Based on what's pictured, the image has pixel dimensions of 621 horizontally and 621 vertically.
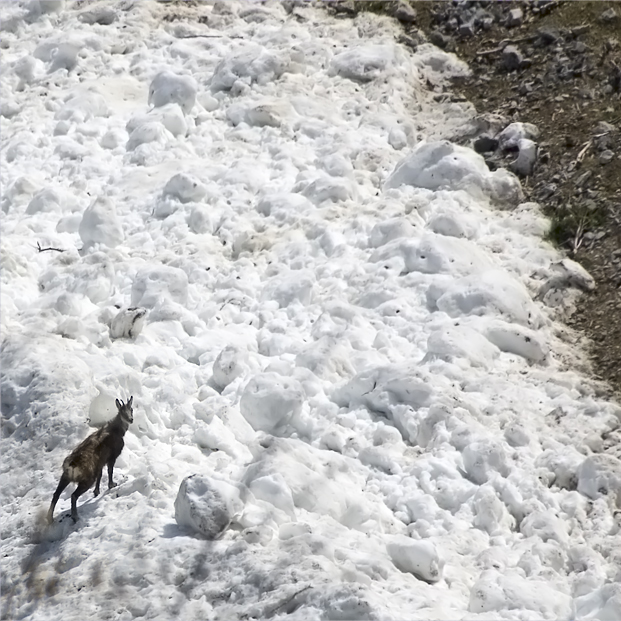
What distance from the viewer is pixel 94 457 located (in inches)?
227

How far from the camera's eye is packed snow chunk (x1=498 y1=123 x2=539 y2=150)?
9281 mm

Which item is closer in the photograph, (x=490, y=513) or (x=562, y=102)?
(x=490, y=513)

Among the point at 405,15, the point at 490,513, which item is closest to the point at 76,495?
the point at 490,513

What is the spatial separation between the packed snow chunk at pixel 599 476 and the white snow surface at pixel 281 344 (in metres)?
0.02

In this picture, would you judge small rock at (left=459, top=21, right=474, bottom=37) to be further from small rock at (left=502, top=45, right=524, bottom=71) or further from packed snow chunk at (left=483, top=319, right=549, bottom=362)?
packed snow chunk at (left=483, top=319, right=549, bottom=362)

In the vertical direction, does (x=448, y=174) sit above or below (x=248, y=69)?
below

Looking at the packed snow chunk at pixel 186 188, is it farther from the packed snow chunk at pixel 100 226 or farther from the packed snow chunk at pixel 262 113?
the packed snow chunk at pixel 262 113

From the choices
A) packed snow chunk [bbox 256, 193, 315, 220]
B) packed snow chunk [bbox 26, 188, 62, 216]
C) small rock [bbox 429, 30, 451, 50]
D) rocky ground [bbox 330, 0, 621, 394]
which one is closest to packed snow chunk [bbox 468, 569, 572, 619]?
rocky ground [bbox 330, 0, 621, 394]

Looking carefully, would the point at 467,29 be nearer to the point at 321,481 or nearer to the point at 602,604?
the point at 321,481

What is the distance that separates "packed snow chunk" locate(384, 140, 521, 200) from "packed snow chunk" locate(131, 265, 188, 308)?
2.39m

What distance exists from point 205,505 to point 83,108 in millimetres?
5958

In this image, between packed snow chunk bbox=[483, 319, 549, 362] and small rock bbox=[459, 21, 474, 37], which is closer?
packed snow chunk bbox=[483, 319, 549, 362]

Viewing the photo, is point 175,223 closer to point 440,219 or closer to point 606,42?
point 440,219

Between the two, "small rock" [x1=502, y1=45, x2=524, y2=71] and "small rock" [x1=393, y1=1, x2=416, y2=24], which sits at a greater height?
"small rock" [x1=393, y1=1, x2=416, y2=24]
